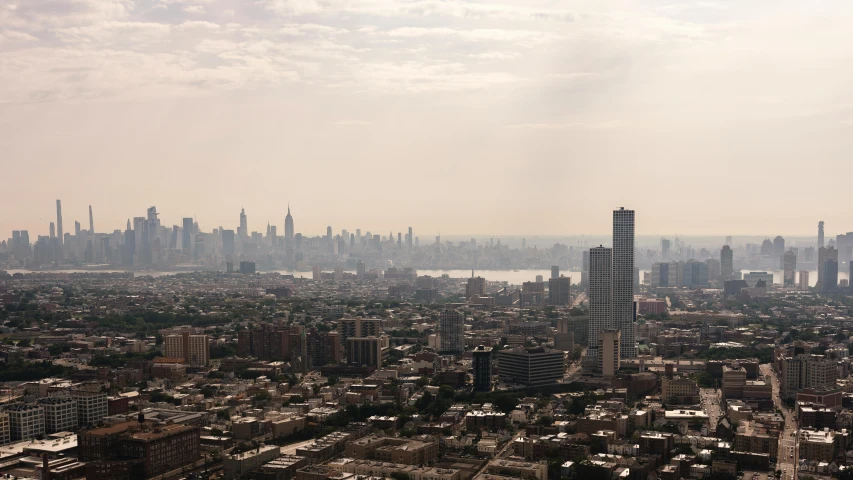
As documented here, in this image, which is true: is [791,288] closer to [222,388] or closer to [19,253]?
[222,388]

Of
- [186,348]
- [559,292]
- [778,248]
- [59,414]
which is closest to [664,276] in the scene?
[559,292]

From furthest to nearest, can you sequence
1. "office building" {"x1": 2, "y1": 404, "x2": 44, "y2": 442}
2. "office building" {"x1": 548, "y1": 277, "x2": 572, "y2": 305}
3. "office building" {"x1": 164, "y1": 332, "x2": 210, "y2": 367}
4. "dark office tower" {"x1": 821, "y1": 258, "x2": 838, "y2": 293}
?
"dark office tower" {"x1": 821, "y1": 258, "x2": 838, "y2": 293}
"office building" {"x1": 548, "y1": 277, "x2": 572, "y2": 305}
"office building" {"x1": 164, "y1": 332, "x2": 210, "y2": 367}
"office building" {"x1": 2, "y1": 404, "x2": 44, "y2": 442}

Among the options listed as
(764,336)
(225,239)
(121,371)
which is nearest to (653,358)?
(764,336)

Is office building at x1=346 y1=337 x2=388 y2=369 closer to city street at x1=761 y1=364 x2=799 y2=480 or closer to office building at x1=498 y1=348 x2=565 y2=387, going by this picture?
office building at x1=498 y1=348 x2=565 y2=387

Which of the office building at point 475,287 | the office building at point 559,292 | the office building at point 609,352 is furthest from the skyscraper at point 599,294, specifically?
the office building at point 475,287

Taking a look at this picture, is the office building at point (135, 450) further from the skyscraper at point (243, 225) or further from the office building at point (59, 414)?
the skyscraper at point (243, 225)

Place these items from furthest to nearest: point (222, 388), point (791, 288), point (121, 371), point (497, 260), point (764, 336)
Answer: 1. point (497, 260)
2. point (791, 288)
3. point (764, 336)
4. point (121, 371)
5. point (222, 388)

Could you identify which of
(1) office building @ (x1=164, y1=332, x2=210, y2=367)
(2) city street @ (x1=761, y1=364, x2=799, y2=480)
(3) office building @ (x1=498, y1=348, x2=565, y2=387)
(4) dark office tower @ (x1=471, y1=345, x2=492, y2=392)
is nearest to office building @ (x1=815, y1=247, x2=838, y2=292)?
(2) city street @ (x1=761, y1=364, x2=799, y2=480)
